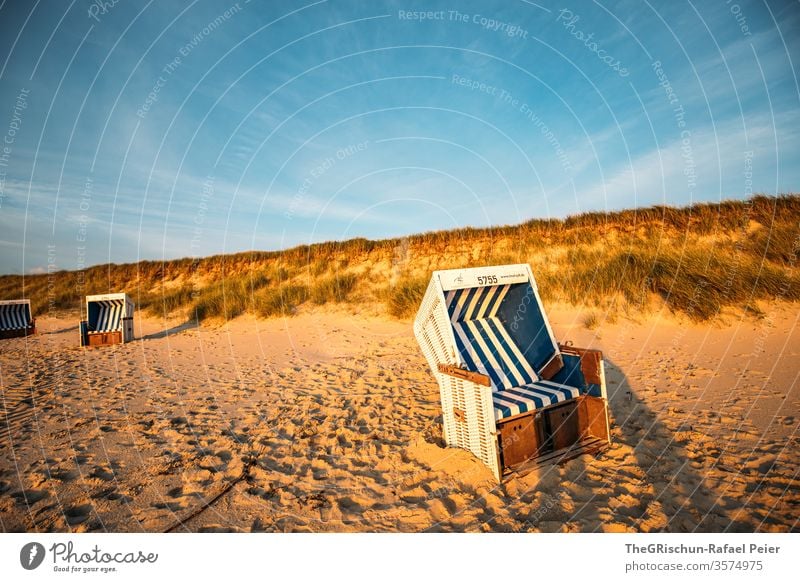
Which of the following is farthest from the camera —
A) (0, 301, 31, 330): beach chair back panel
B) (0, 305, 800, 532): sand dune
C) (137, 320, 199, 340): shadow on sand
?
(0, 301, 31, 330): beach chair back panel

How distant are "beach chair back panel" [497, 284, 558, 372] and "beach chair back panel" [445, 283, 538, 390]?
7 centimetres

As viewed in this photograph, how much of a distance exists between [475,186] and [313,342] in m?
6.38

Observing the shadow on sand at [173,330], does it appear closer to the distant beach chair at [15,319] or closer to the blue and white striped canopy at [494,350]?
the distant beach chair at [15,319]

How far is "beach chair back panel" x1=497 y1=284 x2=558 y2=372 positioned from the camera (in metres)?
4.51

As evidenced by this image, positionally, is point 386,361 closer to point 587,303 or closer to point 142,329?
point 587,303

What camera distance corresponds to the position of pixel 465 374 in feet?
11.7

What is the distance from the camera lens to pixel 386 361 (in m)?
8.12

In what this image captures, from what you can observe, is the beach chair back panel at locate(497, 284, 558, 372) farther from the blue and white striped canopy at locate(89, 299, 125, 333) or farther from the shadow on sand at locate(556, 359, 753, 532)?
the blue and white striped canopy at locate(89, 299, 125, 333)

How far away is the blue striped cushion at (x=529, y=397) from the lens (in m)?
3.45
